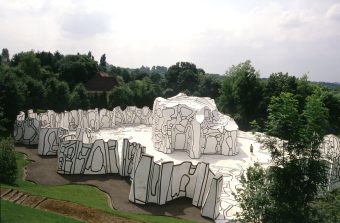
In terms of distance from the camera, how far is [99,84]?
212ft

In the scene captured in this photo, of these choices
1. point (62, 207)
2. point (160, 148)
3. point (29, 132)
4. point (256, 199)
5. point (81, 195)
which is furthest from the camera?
point (29, 132)

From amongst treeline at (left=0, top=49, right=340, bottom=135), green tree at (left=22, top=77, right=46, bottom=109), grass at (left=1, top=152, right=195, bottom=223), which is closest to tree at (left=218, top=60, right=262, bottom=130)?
treeline at (left=0, top=49, right=340, bottom=135)

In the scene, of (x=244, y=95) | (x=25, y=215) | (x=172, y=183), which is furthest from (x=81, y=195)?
(x=244, y=95)

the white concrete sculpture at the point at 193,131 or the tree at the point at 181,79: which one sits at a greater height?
the tree at the point at 181,79

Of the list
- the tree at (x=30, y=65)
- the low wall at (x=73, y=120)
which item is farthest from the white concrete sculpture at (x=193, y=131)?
the tree at (x=30, y=65)

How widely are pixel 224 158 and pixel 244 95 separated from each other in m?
23.2

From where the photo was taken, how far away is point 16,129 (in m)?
32.2

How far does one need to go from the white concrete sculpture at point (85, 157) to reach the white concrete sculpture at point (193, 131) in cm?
663

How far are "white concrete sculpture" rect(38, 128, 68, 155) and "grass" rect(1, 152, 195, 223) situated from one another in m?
4.92

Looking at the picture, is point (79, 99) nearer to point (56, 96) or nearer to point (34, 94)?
point (56, 96)

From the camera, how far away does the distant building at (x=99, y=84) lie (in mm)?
63456

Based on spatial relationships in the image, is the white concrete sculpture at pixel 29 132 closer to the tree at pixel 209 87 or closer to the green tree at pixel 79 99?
the green tree at pixel 79 99

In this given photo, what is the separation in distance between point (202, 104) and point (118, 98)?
78.5ft

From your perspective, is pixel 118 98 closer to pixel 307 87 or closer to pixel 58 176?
pixel 307 87
